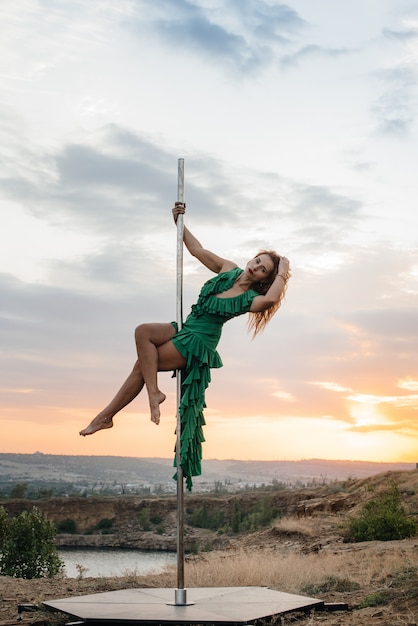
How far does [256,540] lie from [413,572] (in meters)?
13.9

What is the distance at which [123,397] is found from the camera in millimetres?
7109

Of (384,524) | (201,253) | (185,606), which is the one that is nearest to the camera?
(185,606)

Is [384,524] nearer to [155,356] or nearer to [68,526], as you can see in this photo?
[155,356]

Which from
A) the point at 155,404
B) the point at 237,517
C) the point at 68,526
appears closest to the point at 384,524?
the point at 155,404

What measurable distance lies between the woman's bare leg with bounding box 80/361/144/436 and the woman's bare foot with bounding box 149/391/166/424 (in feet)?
0.85

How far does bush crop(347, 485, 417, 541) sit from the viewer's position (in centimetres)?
1608

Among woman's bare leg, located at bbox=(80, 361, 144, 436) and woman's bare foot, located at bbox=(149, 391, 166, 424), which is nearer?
woman's bare foot, located at bbox=(149, 391, 166, 424)

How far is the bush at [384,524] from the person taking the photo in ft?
52.7

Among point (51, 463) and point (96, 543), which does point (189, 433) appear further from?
point (51, 463)

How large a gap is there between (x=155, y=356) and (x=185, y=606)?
224cm

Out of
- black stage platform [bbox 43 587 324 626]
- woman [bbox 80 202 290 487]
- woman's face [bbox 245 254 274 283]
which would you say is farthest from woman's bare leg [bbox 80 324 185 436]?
black stage platform [bbox 43 587 324 626]

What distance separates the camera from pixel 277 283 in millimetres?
7152

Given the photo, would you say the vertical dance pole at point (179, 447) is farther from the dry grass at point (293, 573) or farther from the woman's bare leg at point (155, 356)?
the dry grass at point (293, 573)

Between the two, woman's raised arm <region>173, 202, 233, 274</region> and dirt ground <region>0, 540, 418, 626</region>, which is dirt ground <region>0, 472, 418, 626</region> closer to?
dirt ground <region>0, 540, 418, 626</region>
